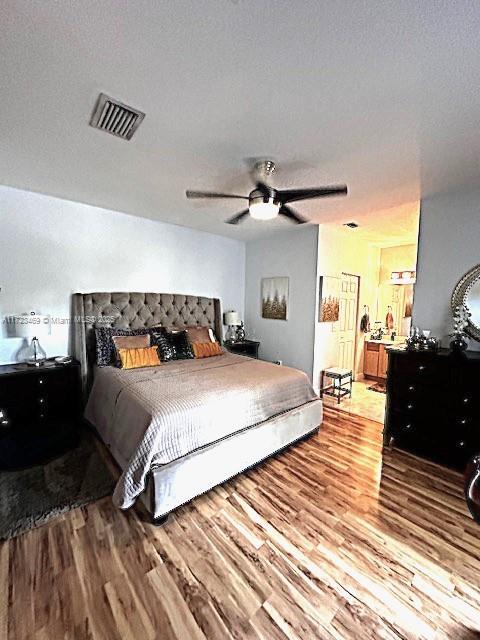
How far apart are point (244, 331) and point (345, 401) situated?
215cm

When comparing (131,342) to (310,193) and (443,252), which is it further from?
(443,252)

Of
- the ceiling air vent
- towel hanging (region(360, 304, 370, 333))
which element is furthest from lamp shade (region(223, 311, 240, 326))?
the ceiling air vent

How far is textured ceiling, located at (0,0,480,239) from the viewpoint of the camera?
1.12m

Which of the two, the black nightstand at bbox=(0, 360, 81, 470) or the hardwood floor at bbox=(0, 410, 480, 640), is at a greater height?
the black nightstand at bbox=(0, 360, 81, 470)

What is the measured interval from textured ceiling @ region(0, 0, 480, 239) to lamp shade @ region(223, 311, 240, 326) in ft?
8.53

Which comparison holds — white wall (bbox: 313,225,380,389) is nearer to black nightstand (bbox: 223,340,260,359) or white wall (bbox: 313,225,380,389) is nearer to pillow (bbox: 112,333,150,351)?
black nightstand (bbox: 223,340,260,359)

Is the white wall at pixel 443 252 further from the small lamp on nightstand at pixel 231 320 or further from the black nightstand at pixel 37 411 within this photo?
the black nightstand at pixel 37 411

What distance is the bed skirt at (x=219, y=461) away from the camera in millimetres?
1889

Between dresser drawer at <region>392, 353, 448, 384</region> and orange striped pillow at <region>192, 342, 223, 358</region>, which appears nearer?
dresser drawer at <region>392, 353, 448, 384</region>

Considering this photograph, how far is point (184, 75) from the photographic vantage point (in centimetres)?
142

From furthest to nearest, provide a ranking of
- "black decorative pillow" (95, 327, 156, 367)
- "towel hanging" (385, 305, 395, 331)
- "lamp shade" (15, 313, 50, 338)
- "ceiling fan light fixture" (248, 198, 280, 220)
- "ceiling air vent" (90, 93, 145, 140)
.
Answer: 1. "towel hanging" (385, 305, 395, 331)
2. "black decorative pillow" (95, 327, 156, 367)
3. "lamp shade" (15, 313, 50, 338)
4. "ceiling fan light fixture" (248, 198, 280, 220)
5. "ceiling air vent" (90, 93, 145, 140)

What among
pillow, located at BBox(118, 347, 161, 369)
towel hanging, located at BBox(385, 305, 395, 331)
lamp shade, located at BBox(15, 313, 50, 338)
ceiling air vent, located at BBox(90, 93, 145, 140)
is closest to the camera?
ceiling air vent, located at BBox(90, 93, 145, 140)

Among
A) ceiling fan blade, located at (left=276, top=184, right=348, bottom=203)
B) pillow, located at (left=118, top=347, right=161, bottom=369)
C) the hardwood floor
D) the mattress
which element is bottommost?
the hardwood floor

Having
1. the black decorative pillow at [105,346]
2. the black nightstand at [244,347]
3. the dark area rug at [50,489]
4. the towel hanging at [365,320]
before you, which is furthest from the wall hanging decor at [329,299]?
the dark area rug at [50,489]
